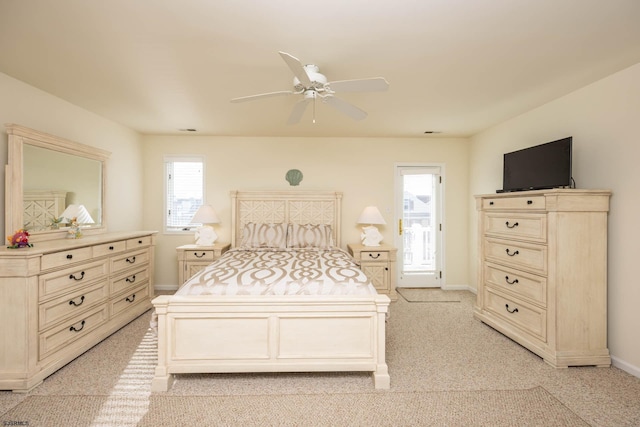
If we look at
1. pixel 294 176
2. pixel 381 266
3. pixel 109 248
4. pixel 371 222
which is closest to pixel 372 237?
pixel 371 222

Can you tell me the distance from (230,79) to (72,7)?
3.67ft

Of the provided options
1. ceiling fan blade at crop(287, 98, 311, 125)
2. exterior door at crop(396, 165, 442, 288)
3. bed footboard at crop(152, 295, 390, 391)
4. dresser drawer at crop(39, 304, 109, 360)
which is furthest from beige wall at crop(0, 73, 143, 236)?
exterior door at crop(396, 165, 442, 288)

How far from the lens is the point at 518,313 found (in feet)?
9.50

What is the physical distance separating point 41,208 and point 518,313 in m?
4.77

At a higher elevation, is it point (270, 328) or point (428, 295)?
point (270, 328)

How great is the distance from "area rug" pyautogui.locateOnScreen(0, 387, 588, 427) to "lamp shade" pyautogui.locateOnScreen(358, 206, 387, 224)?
2586mm

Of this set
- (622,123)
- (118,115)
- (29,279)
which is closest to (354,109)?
(622,123)

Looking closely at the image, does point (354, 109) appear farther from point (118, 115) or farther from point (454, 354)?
point (118, 115)

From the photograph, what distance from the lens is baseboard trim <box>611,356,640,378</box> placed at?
2.34 metres

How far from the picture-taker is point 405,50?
2143 millimetres

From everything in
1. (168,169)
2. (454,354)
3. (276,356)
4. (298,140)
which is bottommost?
(454,354)

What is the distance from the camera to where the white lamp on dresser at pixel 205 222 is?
4.29 metres

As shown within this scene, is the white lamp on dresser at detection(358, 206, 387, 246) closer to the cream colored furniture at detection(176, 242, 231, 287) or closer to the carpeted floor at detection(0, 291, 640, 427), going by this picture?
the carpeted floor at detection(0, 291, 640, 427)

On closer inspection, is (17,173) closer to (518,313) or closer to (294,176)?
(294,176)
